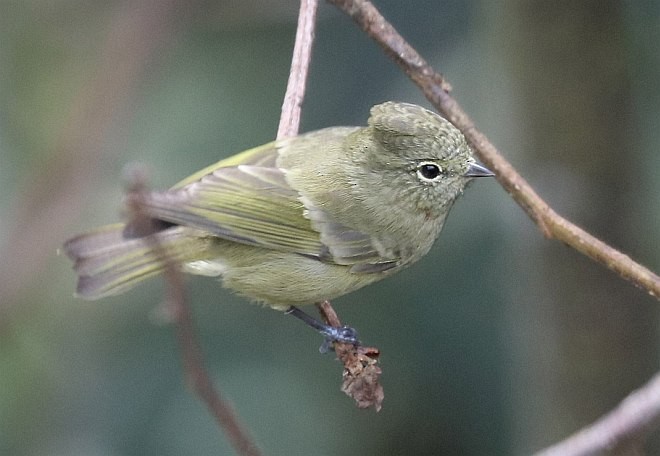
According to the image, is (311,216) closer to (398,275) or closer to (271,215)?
(271,215)

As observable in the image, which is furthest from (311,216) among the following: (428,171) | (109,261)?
(109,261)

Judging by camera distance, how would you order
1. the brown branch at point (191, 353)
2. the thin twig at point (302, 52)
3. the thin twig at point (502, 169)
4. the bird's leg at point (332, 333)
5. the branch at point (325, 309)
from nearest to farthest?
1. the brown branch at point (191, 353)
2. the thin twig at point (502, 169)
3. the branch at point (325, 309)
4. the bird's leg at point (332, 333)
5. the thin twig at point (302, 52)

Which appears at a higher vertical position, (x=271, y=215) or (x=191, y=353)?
(x=271, y=215)

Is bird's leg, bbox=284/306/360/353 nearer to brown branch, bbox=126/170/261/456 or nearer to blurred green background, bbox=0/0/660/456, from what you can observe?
blurred green background, bbox=0/0/660/456

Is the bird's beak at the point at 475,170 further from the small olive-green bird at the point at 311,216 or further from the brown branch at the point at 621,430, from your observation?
the brown branch at the point at 621,430

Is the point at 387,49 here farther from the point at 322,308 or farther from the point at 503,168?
the point at 322,308

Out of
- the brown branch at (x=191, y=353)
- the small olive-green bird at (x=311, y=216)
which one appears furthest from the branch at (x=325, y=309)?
the brown branch at (x=191, y=353)

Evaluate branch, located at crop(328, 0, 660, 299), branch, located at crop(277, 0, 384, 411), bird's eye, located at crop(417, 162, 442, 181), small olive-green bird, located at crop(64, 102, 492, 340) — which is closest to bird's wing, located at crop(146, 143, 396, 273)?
small olive-green bird, located at crop(64, 102, 492, 340)
